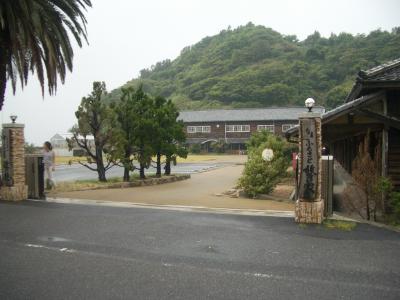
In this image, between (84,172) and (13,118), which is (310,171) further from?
(84,172)

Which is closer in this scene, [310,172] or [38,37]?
[310,172]

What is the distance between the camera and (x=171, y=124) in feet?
63.9

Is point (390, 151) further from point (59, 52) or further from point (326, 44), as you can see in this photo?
point (326, 44)

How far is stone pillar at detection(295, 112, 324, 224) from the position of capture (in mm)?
8367

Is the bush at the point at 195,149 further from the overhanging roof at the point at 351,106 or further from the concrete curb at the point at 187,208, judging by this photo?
the overhanging roof at the point at 351,106

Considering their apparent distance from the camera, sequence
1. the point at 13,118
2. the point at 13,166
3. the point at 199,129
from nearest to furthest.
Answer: the point at 13,166
the point at 13,118
the point at 199,129

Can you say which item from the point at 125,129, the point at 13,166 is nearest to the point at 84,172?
the point at 125,129

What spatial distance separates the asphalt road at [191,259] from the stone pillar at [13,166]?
288cm

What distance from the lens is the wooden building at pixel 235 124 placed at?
55.8 metres

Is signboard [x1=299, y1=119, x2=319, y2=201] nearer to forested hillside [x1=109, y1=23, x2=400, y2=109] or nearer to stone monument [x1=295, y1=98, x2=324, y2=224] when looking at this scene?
stone monument [x1=295, y1=98, x2=324, y2=224]

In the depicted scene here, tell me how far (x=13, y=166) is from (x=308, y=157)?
8.70 meters

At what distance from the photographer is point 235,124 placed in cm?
5816

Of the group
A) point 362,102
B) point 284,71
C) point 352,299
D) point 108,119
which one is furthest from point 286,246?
point 284,71

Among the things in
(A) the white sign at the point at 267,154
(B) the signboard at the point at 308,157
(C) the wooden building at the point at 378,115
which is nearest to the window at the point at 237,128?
(A) the white sign at the point at 267,154
